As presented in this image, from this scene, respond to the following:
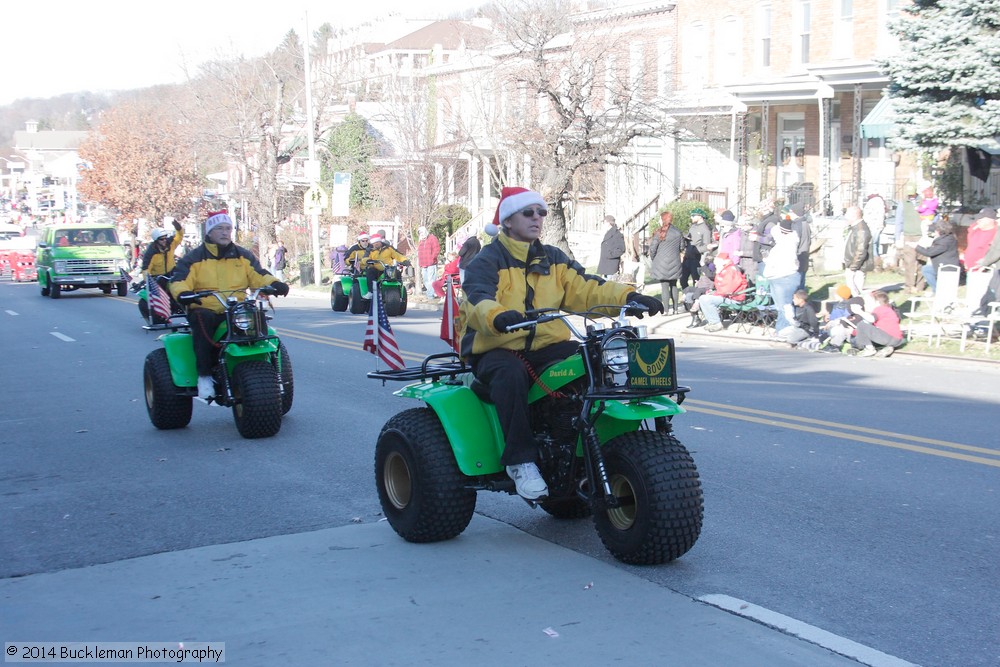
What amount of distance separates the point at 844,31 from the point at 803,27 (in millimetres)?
1855

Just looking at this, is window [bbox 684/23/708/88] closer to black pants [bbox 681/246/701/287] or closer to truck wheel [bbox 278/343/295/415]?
black pants [bbox 681/246/701/287]

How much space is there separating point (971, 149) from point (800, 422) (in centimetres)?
1382

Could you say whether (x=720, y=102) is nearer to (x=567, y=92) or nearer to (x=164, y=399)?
(x=567, y=92)

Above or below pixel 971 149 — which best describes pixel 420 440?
below

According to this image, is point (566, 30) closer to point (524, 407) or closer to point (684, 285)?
point (684, 285)

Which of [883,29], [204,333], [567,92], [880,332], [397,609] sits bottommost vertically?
[397,609]

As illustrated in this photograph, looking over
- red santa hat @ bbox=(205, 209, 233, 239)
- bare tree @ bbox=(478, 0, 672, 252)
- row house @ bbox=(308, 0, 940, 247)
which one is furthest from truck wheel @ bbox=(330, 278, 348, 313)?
red santa hat @ bbox=(205, 209, 233, 239)

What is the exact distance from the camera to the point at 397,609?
5371mm

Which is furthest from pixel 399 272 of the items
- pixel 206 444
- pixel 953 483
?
pixel 953 483

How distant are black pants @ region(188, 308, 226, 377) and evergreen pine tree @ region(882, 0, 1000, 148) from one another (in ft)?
50.0

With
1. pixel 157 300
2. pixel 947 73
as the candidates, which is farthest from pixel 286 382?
pixel 947 73

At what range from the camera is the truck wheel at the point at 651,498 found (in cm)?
565

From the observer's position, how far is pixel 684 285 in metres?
23.0

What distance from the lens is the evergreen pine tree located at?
20000 millimetres
